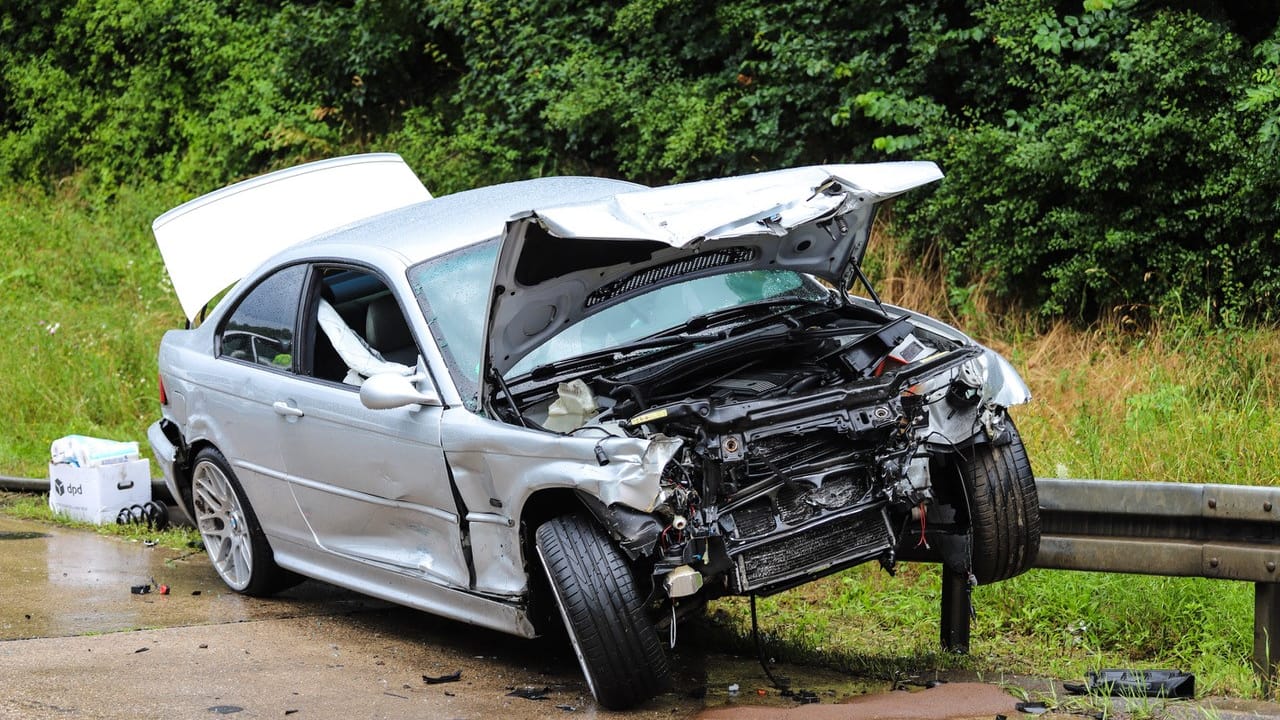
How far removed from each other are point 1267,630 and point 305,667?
3650mm

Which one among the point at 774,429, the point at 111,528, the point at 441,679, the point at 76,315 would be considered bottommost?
the point at 111,528

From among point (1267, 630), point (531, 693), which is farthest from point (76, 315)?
point (1267, 630)

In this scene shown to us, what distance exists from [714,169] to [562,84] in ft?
6.78

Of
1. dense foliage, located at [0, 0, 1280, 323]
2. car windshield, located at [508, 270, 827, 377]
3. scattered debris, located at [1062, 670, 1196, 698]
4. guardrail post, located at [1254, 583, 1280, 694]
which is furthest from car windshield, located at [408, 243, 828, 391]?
dense foliage, located at [0, 0, 1280, 323]

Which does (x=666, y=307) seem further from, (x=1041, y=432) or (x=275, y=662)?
(x=1041, y=432)

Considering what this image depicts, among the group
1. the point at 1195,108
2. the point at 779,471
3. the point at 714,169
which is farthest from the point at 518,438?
the point at 714,169

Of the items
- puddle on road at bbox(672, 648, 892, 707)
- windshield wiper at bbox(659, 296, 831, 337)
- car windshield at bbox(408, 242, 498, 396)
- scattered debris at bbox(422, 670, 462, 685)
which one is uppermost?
car windshield at bbox(408, 242, 498, 396)

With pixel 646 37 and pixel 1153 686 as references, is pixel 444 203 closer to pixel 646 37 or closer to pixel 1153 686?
pixel 1153 686

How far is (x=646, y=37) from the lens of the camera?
12.7 meters

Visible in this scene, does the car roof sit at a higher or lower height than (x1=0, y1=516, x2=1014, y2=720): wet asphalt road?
higher

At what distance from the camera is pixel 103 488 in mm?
8375

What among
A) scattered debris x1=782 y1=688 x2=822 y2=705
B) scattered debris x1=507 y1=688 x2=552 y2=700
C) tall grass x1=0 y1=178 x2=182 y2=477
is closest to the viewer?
scattered debris x1=782 y1=688 x2=822 y2=705

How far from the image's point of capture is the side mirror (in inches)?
201

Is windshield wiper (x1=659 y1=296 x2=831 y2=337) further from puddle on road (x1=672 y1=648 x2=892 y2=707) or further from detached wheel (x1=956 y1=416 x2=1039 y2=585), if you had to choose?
puddle on road (x1=672 y1=648 x2=892 y2=707)
